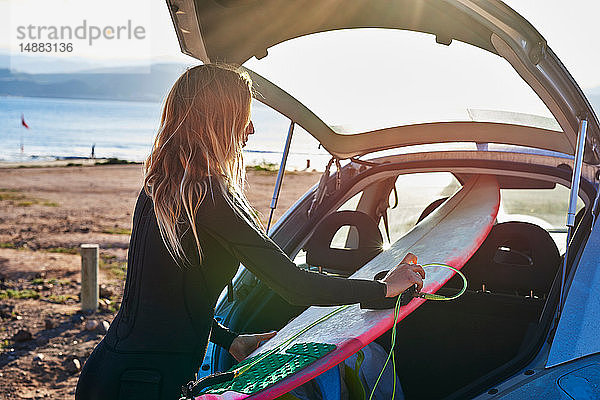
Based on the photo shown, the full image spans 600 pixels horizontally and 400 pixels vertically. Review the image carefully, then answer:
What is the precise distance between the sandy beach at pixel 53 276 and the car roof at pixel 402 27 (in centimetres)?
64

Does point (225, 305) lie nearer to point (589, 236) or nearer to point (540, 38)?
point (589, 236)

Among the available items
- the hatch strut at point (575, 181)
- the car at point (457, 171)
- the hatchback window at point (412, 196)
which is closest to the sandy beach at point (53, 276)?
the car at point (457, 171)

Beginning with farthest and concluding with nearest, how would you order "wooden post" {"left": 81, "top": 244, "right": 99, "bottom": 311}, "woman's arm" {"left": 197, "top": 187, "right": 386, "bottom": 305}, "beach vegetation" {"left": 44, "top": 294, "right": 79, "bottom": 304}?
"beach vegetation" {"left": 44, "top": 294, "right": 79, "bottom": 304} → "wooden post" {"left": 81, "top": 244, "right": 99, "bottom": 311} → "woman's arm" {"left": 197, "top": 187, "right": 386, "bottom": 305}

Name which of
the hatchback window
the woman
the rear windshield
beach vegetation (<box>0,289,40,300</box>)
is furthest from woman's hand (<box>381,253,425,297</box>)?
beach vegetation (<box>0,289,40,300</box>)

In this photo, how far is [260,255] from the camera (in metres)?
1.95

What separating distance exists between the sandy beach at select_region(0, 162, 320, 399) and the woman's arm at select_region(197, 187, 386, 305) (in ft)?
0.51

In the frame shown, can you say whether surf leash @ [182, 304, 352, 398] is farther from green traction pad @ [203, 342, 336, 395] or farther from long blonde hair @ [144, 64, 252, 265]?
long blonde hair @ [144, 64, 252, 265]

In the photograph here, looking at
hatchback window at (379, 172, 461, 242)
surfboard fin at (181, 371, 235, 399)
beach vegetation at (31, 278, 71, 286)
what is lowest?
beach vegetation at (31, 278, 71, 286)

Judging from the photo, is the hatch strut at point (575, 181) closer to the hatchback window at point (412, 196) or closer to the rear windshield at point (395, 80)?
the rear windshield at point (395, 80)

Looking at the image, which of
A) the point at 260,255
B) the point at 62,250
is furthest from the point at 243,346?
the point at 62,250

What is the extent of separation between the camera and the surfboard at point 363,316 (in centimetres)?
212

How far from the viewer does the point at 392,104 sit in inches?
139

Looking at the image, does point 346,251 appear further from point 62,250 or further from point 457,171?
point 62,250

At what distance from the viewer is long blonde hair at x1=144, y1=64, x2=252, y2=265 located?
1.96 m
